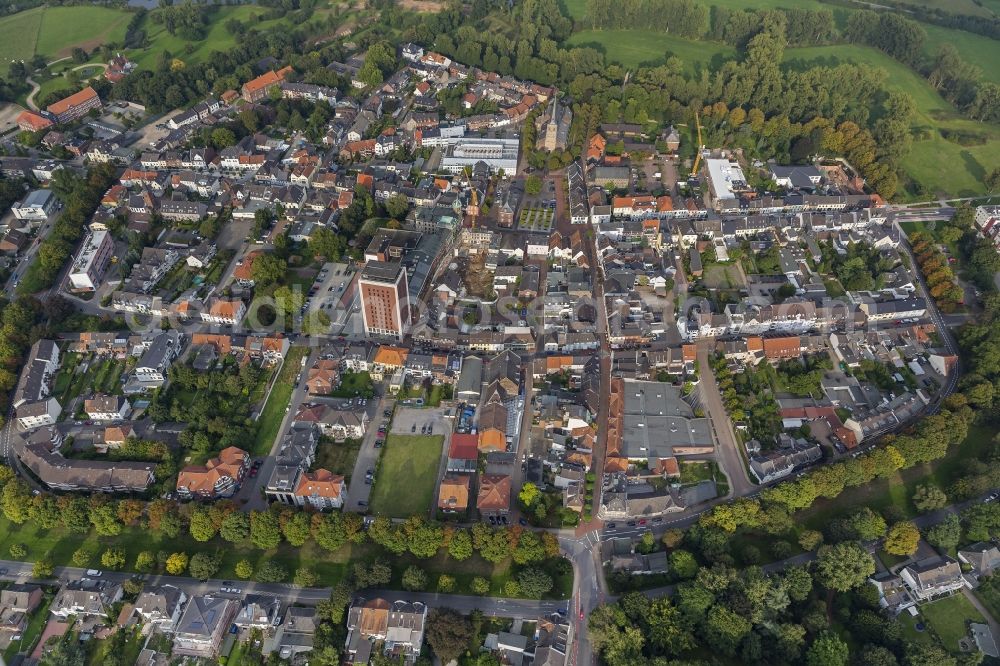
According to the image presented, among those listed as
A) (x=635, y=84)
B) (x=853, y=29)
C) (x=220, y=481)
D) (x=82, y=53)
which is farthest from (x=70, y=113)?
(x=853, y=29)

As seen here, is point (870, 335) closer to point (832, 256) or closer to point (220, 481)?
point (832, 256)

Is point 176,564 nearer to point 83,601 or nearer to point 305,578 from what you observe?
point 83,601

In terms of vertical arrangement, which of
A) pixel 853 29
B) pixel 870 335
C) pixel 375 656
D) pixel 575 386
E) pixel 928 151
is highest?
pixel 853 29

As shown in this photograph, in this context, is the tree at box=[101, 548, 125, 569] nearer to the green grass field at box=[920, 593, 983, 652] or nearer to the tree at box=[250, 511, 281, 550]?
the tree at box=[250, 511, 281, 550]

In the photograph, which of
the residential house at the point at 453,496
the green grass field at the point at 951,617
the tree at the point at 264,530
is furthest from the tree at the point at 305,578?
the green grass field at the point at 951,617

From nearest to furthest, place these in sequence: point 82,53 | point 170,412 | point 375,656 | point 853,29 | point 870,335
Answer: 1. point 375,656
2. point 170,412
3. point 870,335
4. point 82,53
5. point 853,29
